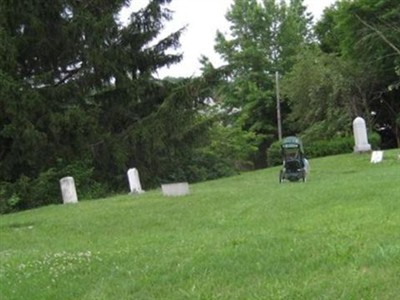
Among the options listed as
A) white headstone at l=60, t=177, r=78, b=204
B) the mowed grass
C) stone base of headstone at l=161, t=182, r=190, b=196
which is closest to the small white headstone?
stone base of headstone at l=161, t=182, r=190, b=196

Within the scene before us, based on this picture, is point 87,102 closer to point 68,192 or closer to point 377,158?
point 68,192

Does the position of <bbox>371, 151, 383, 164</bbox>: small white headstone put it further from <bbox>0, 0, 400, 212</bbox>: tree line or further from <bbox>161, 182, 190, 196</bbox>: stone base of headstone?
<bbox>161, 182, 190, 196</bbox>: stone base of headstone

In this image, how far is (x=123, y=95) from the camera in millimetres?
25016

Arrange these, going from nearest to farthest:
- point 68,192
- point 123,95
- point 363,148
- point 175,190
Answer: point 175,190 → point 68,192 → point 363,148 → point 123,95

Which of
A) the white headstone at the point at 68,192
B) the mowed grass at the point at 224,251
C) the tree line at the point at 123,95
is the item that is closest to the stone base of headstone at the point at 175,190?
the mowed grass at the point at 224,251

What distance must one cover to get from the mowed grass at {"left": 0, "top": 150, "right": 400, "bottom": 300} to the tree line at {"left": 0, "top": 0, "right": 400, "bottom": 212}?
10.6 meters

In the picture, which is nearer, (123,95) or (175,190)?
(175,190)

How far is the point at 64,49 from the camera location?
937 inches

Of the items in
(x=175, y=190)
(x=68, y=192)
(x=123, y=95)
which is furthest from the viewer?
(x=123, y=95)

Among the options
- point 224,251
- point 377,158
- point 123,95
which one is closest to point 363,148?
point 377,158

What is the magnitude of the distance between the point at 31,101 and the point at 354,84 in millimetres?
18541

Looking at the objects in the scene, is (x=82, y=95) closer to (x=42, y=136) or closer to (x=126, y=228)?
(x=42, y=136)

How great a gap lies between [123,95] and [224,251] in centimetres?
1898

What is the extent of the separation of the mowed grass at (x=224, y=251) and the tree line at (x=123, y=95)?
10598 millimetres
